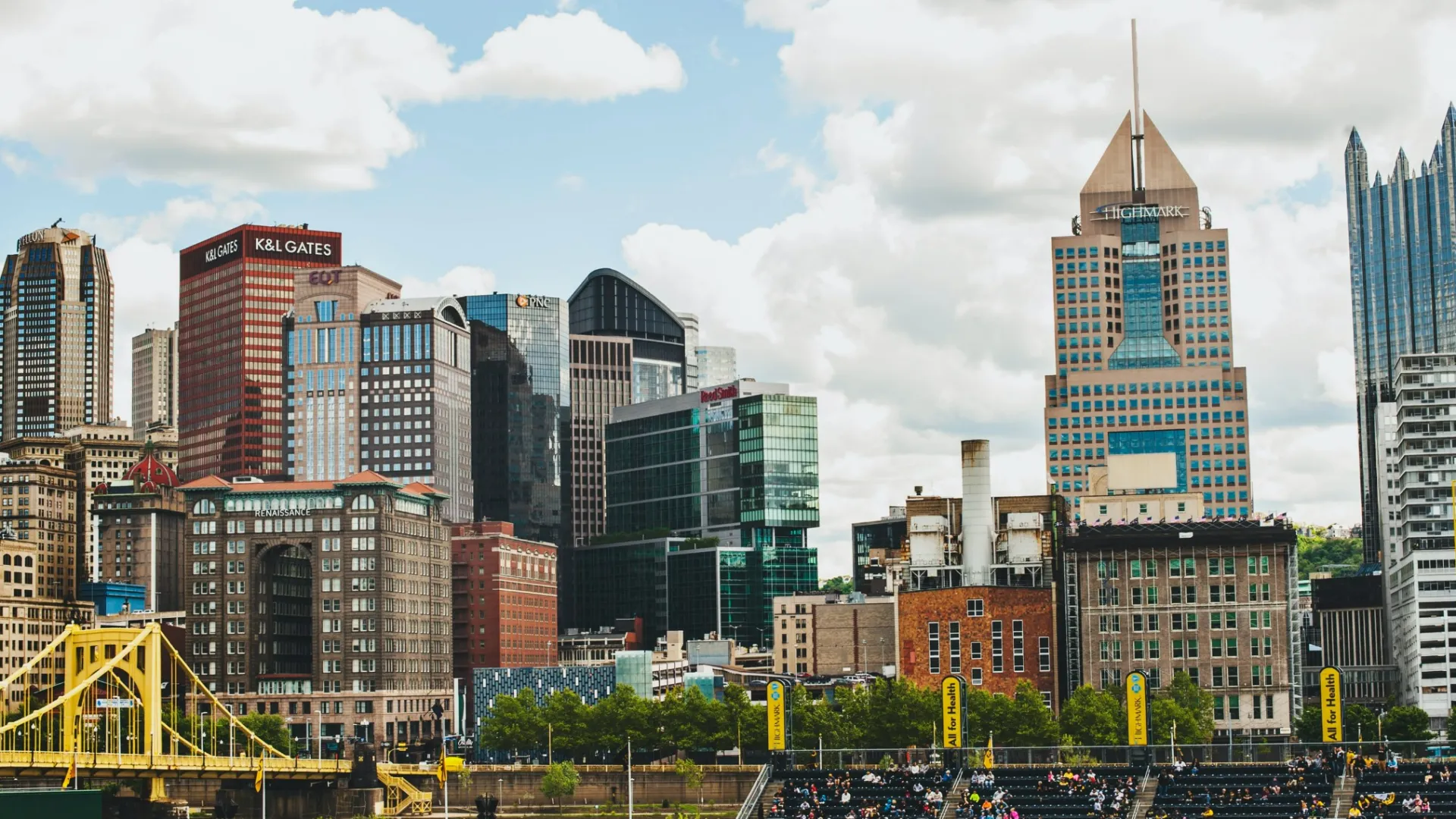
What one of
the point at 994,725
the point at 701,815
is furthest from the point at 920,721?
the point at 701,815

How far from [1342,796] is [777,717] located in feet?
128

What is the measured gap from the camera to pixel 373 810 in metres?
174

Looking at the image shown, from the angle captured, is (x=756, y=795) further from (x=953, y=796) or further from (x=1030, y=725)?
(x=1030, y=725)

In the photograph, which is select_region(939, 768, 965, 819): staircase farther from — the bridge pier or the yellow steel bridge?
the bridge pier

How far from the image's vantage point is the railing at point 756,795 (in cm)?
13512

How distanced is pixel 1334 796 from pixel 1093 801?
14028 mm

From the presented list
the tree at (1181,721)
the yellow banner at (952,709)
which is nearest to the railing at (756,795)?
the yellow banner at (952,709)

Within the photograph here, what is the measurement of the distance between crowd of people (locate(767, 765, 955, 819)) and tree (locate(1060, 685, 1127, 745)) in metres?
46.4

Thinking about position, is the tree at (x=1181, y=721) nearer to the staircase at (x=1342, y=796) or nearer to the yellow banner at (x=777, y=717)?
the yellow banner at (x=777, y=717)

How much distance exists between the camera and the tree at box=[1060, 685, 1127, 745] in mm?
183750

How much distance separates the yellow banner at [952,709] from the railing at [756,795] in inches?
562

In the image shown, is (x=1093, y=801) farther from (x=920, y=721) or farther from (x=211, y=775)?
(x=211, y=775)

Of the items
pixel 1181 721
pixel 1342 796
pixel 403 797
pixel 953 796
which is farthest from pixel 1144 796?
pixel 403 797

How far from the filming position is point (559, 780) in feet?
588
